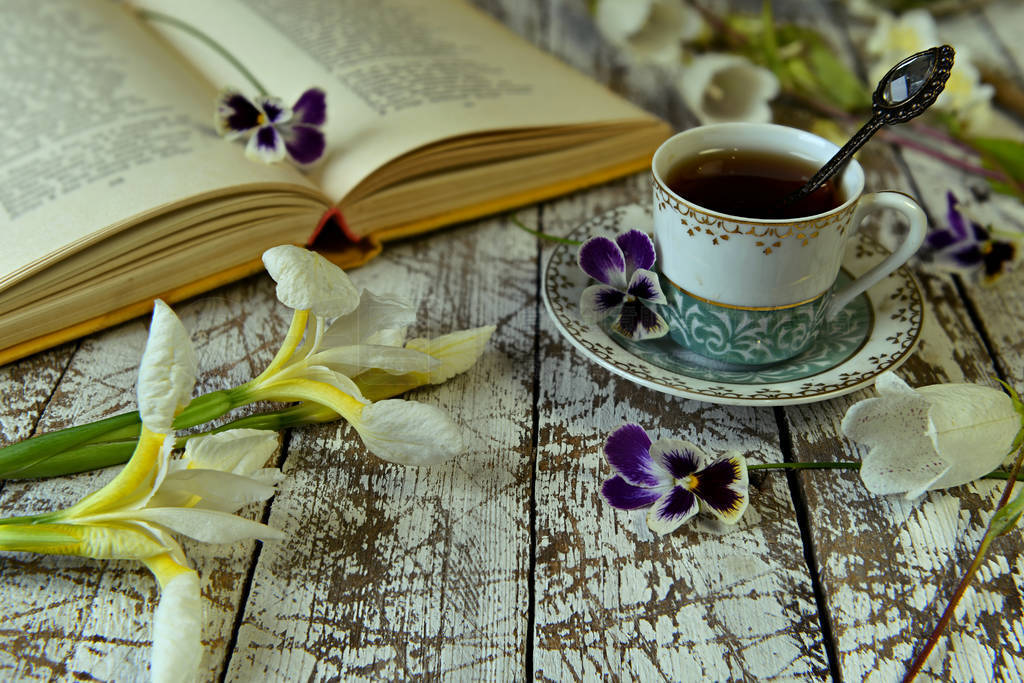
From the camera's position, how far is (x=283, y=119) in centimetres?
81

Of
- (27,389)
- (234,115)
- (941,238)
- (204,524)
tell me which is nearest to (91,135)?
(234,115)

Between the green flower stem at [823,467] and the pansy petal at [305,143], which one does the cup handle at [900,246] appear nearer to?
the green flower stem at [823,467]

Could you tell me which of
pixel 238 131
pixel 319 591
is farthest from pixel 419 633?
pixel 238 131

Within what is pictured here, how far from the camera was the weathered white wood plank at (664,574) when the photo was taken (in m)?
0.48

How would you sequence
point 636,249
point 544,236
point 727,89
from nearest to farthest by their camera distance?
1. point 636,249
2. point 544,236
3. point 727,89

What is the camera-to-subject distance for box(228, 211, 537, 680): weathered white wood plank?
482 mm

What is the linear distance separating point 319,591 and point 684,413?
0.97ft

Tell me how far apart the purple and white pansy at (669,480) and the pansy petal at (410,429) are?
A: 11 centimetres

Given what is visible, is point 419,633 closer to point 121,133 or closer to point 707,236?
point 707,236

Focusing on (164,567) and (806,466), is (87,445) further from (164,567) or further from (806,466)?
(806,466)

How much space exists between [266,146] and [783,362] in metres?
0.51

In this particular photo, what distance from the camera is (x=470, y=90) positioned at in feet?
2.92

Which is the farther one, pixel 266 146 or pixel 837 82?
pixel 837 82

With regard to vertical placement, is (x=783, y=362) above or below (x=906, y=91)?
below
